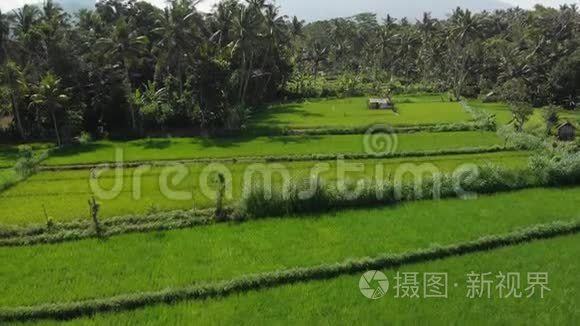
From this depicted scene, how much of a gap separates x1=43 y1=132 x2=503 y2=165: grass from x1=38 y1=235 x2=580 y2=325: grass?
14028 millimetres

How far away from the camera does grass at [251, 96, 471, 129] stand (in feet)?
111

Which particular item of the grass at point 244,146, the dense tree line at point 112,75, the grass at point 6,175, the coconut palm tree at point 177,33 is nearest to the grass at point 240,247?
the grass at point 6,175

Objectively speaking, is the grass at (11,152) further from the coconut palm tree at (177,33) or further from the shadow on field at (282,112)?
the shadow on field at (282,112)

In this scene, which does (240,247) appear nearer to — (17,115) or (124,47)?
(124,47)

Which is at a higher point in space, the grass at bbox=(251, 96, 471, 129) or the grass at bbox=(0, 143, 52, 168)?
the grass at bbox=(0, 143, 52, 168)

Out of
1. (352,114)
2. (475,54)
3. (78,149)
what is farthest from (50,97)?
(475,54)

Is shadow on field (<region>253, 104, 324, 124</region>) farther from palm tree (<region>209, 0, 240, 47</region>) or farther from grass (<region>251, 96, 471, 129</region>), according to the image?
palm tree (<region>209, 0, 240, 47</region>)

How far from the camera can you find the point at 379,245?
1374 centimetres

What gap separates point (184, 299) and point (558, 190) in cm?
1465

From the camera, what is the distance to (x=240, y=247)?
44.9ft

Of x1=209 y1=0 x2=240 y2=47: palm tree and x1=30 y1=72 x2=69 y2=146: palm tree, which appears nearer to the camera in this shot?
x1=30 y1=72 x2=69 y2=146: palm tree

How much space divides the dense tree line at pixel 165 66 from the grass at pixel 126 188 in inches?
347

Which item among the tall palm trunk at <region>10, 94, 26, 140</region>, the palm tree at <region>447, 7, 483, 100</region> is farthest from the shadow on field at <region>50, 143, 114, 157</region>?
the palm tree at <region>447, 7, 483, 100</region>

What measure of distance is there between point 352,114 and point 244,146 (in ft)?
45.4
